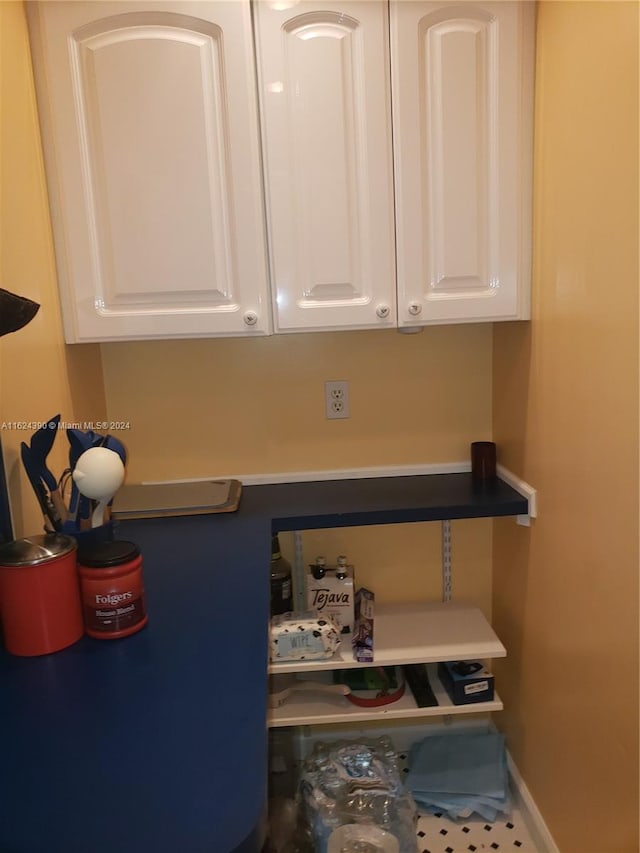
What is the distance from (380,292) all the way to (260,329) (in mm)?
315

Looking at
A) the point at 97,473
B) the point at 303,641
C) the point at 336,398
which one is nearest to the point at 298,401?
the point at 336,398

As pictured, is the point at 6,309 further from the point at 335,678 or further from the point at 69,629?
the point at 335,678

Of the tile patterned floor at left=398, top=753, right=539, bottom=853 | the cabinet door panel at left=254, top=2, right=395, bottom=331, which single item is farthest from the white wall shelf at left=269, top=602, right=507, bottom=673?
the cabinet door panel at left=254, top=2, right=395, bottom=331

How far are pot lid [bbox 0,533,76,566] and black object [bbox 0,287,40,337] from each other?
323mm

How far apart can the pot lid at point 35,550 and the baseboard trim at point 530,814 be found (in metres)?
1.51

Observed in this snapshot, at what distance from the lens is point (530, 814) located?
1.73m

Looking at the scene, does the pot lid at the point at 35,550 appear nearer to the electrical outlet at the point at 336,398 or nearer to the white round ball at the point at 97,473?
the white round ball at the point at 97,473

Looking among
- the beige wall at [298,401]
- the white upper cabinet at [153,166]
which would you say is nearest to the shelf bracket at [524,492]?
the beige wall at [298,401]

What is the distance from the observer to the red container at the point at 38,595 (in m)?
0.89

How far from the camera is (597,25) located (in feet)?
3.80

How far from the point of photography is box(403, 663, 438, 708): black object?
5.86 ft

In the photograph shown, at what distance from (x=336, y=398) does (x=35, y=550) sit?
1.10 metres

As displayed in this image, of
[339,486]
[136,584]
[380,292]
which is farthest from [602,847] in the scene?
[380,292]

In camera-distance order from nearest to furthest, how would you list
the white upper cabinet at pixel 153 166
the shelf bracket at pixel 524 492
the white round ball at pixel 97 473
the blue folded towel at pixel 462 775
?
the white round ball at pixel 97 473 < the white upper cabinet at pixel 153 166 < the shelf bracket at pixel 524 492 < the blue folded towel at pixel 462 775
